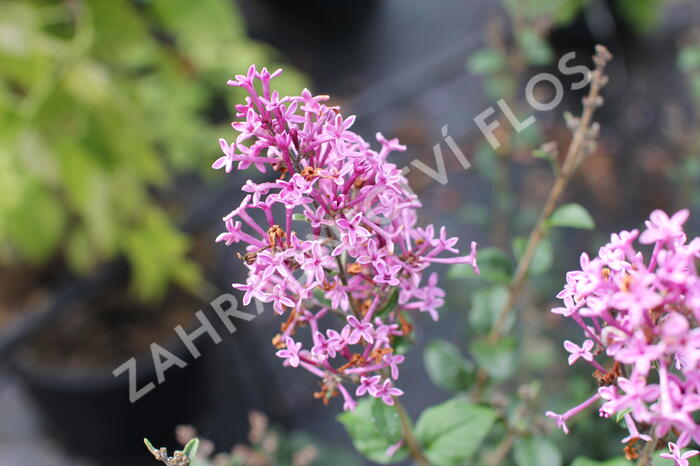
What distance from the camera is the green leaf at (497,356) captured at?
0.73 meters

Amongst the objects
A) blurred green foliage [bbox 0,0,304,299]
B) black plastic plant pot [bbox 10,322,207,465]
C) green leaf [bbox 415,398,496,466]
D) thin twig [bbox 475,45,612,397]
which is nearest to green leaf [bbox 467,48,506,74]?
thin twig [bbox 475,45,612,397]

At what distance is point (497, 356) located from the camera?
0.75m

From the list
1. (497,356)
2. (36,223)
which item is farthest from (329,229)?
(36,223)

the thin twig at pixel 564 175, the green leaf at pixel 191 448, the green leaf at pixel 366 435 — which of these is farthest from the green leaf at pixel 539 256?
the green leaf at pixel 191 448

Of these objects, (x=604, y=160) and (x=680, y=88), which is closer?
(x=604, y=160)

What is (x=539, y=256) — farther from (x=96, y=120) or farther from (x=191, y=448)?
(x=96, y=120)

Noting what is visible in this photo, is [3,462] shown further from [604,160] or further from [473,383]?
[604,160]

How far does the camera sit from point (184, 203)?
1.79m

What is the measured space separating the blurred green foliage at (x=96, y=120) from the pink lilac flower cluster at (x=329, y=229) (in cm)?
69

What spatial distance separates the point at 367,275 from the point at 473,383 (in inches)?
12.7

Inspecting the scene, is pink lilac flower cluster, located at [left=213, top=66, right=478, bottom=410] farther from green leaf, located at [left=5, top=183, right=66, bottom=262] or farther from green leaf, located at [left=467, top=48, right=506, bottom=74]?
green leaf, located at [left=5, top=183, right=66, bottom=262]

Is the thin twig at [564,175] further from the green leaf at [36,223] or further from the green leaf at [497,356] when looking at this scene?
the green leaf at [36,223]

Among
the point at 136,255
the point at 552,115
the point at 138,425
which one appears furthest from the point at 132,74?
the point at 552,115

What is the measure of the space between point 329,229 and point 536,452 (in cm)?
35
